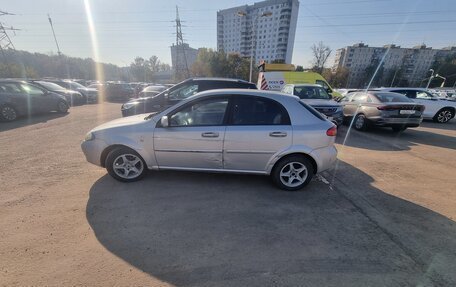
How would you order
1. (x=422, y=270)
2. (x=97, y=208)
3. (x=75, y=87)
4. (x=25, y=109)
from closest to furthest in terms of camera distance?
1. (x=422, y=270)
2. (x=97, y=208)
3. (x=25, y=109)
4. (x=75, y=87)

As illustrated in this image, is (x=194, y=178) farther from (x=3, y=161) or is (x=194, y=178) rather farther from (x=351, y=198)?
(x=3, y=161)

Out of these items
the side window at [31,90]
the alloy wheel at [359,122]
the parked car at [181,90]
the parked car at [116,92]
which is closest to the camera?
the parked car at [181,90]

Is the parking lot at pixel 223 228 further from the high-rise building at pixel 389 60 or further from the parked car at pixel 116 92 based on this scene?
the high-rise building at pixel 389 60

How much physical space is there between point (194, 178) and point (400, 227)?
3176mm

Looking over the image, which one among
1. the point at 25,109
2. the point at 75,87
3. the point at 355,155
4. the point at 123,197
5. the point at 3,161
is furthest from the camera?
the point at 75,87

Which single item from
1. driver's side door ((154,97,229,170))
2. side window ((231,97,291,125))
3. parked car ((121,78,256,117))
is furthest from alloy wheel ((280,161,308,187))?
parked car ((121,78,256,117))

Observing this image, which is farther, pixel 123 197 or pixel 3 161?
pixel 3 161

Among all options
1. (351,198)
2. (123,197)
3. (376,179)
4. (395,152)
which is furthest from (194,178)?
(395,152)

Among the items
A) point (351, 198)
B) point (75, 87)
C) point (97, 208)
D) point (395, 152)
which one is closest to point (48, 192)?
point (97, 208)

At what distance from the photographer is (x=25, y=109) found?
967cm

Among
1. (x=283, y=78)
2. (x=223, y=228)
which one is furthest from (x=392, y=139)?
(x=283, y=78)

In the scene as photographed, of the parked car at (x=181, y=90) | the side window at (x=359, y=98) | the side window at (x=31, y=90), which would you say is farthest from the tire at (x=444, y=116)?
the side window at (x=31, y=90)

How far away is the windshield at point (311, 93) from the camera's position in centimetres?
920

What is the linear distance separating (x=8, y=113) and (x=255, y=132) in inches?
419
